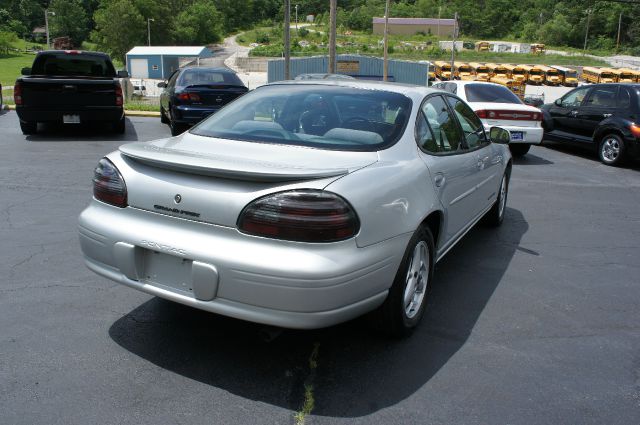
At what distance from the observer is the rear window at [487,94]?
37.7ft

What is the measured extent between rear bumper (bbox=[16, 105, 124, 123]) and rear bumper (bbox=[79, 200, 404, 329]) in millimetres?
8905

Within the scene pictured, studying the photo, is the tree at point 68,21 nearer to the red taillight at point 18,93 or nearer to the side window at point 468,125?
the red taillight at point 18,93

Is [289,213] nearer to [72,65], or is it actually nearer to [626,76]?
[72,65]

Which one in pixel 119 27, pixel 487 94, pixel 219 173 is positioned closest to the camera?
pixel 219 173

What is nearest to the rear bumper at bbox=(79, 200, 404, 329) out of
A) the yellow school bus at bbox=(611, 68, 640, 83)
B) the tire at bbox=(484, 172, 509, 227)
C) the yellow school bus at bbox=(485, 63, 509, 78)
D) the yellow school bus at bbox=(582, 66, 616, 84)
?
the tire at bbox=(484, 172, 509, 227)

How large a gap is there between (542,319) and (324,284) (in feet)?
6.42

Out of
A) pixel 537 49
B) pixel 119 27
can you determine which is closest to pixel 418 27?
pixel 537 49

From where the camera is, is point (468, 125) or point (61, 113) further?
point (61, 113)

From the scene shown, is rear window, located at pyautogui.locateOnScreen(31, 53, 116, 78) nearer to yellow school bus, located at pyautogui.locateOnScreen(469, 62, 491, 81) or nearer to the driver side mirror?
the driver side mirror

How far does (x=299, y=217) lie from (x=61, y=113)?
32.2ft

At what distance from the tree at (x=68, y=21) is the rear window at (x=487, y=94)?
5718 inches

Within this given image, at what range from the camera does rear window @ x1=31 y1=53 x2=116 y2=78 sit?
11977 millimetres

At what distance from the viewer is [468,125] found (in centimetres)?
496

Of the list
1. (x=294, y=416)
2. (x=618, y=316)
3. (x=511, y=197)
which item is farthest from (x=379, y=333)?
(x=511, y=197)
